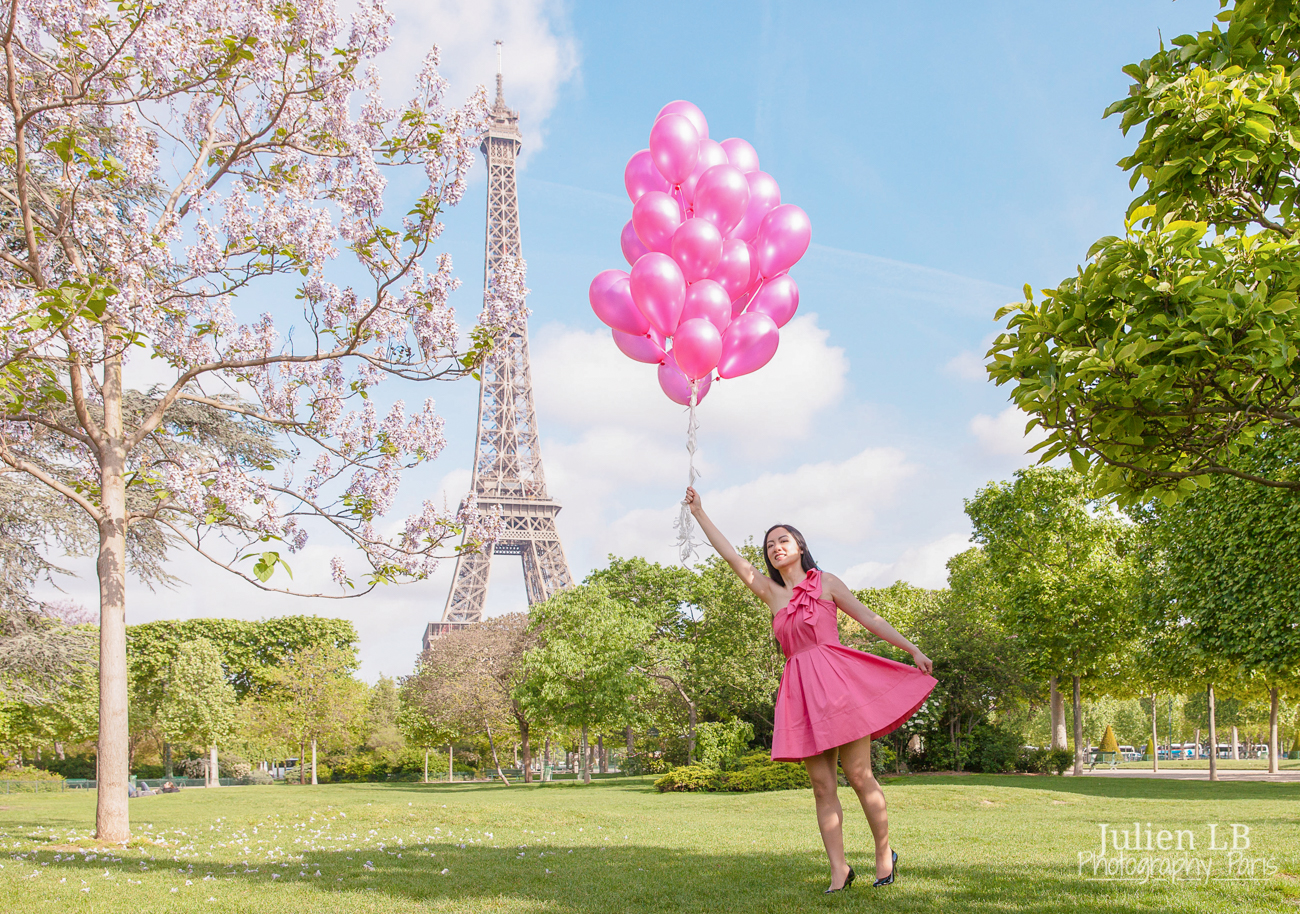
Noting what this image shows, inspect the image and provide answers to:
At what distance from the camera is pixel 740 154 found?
812cm

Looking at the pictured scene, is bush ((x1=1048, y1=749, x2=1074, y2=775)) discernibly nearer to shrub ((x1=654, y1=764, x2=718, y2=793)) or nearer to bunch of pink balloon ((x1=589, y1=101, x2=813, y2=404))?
shrub ((x1=654, y1=764, x2=718, y2=793))

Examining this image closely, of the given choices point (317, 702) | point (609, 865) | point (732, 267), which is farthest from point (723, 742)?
point (317, 702)

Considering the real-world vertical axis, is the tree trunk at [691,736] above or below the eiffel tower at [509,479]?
below

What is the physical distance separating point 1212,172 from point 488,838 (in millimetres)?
9083

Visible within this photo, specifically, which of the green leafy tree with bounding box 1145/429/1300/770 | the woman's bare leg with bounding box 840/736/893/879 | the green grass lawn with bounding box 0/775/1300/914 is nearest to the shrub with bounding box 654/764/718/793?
the green grass lawn with bounding box 0/775/1300/914

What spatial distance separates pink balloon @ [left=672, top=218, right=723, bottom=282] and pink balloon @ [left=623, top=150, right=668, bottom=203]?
3.03 ft

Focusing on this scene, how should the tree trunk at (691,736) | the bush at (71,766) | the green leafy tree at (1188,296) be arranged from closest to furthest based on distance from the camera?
the green leafy tree at (1188,296)
the tree trunk at (691,736)
the bush at (71,766)

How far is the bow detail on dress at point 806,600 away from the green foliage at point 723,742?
2066cm

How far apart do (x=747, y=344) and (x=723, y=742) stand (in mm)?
20209

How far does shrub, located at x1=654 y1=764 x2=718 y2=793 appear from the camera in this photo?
72.2 ft

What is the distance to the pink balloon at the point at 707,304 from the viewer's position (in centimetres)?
696

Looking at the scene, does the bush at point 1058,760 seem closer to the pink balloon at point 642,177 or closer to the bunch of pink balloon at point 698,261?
the bunch of pink balloon at point 698,261

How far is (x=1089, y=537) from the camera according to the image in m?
28.4

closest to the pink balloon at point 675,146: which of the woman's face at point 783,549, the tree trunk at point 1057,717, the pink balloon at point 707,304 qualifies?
the pink balloon at point 707,304
